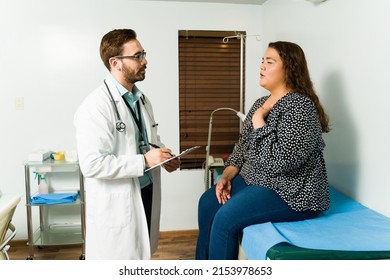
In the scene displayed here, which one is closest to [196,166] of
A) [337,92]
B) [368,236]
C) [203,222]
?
[203,222]

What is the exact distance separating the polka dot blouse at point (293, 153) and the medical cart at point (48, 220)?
4.02ft

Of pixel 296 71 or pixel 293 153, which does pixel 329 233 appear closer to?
pixel 293 153

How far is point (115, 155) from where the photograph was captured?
118cm

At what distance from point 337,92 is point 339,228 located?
631 mm

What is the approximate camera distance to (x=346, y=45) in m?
1.39

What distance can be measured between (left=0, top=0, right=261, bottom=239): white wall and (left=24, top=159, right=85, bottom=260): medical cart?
0.08 m

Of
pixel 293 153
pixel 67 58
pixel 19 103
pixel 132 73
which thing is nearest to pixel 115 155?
pixel 132 73

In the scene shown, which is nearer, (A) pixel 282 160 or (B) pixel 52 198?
(A) pixel 282 160

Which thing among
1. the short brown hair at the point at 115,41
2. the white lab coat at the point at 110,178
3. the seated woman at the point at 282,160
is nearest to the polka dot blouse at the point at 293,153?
the seated woman at the point at 282,160

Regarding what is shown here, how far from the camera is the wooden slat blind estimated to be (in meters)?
1.83

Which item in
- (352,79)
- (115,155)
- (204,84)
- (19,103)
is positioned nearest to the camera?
(115,155)

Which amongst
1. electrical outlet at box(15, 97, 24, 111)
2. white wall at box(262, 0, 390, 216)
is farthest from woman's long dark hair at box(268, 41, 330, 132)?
electrical outlet at box(15, 97, 24, 111)

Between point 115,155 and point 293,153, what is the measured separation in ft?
1.93

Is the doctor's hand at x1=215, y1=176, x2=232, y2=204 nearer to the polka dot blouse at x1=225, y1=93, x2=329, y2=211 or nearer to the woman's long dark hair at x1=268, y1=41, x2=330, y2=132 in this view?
the polka dot blouse at x1=225, y1=93, x2=329, y2=211
